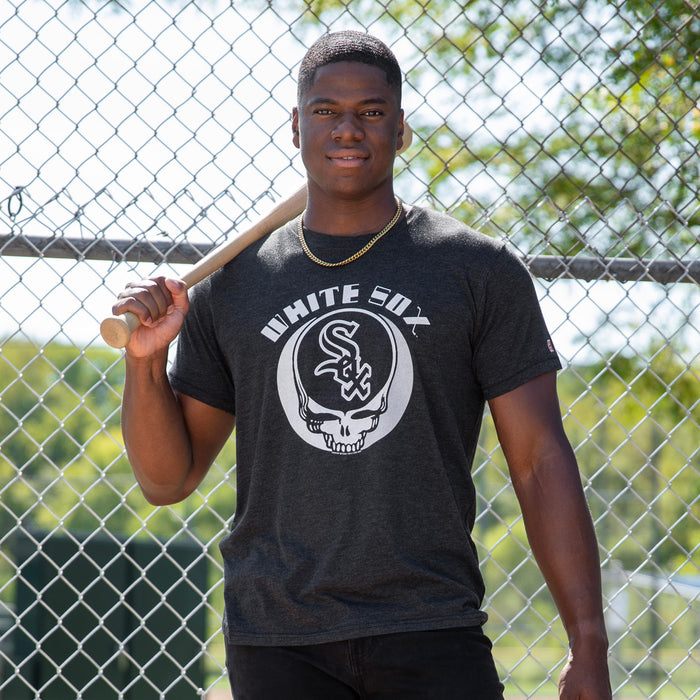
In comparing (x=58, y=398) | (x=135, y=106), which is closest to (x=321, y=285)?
(x=135, y=106)

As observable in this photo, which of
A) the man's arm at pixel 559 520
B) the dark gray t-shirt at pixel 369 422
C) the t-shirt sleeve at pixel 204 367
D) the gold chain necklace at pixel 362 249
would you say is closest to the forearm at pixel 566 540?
the man's arm at pixel 559 520

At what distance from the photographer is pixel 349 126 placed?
2166 millimetres

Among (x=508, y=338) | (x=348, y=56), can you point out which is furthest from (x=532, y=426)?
(x=348, y=56)

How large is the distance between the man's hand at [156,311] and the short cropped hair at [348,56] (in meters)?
0.54

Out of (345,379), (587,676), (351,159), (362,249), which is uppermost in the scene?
(351,159)

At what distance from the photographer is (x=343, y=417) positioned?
81.2 inches

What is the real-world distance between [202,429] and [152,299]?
389mm

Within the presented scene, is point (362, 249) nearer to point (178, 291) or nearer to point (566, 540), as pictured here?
point (178, 291)

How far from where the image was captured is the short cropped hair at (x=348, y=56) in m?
2.22

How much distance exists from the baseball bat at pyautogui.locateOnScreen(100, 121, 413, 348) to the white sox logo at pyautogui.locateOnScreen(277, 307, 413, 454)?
0.33 meters

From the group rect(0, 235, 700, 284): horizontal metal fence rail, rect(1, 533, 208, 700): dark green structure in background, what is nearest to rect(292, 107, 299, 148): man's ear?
rect(0, 235, 700, 284): horizontal metal fence rail

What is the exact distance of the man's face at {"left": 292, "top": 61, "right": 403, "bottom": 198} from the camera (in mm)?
2191

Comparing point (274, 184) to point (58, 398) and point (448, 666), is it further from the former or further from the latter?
point (58, 398)

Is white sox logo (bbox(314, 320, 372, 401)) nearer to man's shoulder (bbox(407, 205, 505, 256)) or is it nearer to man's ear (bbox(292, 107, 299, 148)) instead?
man's shoulder (bbox(407, 205, 505, 256))
